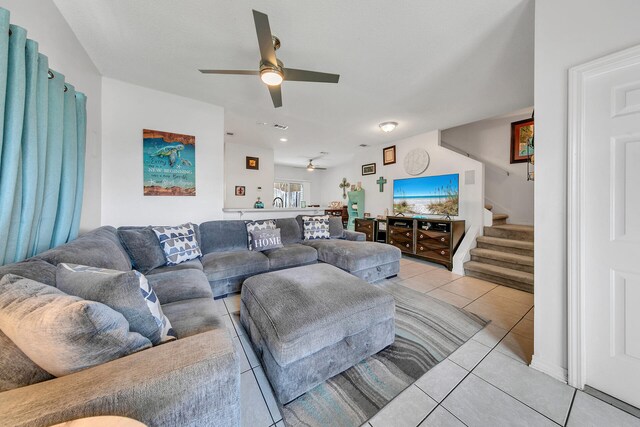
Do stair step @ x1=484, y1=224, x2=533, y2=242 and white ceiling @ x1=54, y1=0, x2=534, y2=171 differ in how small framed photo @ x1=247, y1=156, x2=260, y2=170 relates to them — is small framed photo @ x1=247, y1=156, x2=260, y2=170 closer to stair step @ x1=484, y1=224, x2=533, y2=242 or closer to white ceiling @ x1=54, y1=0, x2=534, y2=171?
white ceiling @ x1=54, y1=0, x2=534, y2=171

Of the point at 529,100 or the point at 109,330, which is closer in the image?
the point at 109,330

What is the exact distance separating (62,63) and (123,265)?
5.60 feet

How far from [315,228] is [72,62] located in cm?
318

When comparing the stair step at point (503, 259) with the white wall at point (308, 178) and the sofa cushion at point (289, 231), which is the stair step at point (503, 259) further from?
the white wall at point (308, 178)

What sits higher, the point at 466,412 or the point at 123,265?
the point at 123,265

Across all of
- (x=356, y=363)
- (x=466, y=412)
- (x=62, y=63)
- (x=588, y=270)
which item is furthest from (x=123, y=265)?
(x=588, y=270)

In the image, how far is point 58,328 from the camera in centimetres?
61

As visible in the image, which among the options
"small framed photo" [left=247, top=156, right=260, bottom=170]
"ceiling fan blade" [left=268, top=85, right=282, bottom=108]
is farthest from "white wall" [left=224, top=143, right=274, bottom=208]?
"ceiling fan blade" [left=268, top=85, right=282, bottom=108]

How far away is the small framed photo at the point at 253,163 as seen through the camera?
18.2ft

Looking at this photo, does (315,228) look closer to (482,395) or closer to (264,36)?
(264,36)

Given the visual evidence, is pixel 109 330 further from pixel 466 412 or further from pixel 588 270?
pixel 588 270

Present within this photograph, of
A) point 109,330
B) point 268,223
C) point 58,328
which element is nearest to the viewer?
point 58,328

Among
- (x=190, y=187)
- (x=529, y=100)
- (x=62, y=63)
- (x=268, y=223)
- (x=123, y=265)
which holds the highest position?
(x=529, y=100)

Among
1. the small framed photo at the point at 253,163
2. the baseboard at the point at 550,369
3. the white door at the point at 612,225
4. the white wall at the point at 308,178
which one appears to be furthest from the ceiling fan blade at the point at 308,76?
the white wall at the point at 308,178
